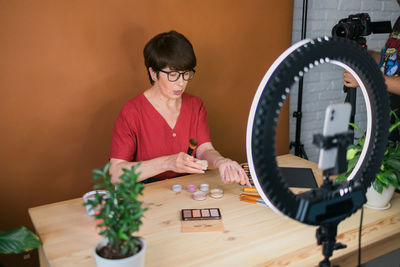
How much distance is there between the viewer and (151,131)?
1.61 meters

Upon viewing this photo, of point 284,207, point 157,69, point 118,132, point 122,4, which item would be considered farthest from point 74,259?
point 122,4

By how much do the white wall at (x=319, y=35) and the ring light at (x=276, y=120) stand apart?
191 centimetres

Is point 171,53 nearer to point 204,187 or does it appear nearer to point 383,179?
point 204,187

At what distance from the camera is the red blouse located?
1.53 meters

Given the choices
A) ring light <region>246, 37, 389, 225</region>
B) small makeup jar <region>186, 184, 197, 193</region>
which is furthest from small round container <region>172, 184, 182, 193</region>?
ring light <region>246, 37, 389, 225</region>

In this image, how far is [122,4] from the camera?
1.76 m

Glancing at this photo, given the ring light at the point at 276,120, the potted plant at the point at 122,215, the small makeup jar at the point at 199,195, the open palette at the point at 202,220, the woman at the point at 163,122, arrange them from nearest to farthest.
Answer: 1. the ring light at the point at 276,120
2. the potted plant at the point at 122,215
3. the open palette at the point at 202,220
4. the small makeup jar at the point at 199,195
5. the woman at the point at 163,122

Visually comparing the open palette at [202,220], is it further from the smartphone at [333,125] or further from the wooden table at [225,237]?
the smartphone at [333,125]

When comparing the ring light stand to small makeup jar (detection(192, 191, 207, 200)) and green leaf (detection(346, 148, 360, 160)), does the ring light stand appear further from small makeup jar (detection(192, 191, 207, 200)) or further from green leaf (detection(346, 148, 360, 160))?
small makeup jar (detection(192, 191, 207, 200))

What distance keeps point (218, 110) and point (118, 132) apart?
0.85m

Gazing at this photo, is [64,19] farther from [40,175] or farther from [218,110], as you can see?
[218,110]

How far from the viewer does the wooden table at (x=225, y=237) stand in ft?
2.93

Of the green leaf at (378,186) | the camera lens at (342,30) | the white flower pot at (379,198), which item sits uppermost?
the camera lens at (342,30)

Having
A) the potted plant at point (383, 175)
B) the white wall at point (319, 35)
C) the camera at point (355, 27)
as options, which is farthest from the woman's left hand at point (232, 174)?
the white wall at point (319, 35)
